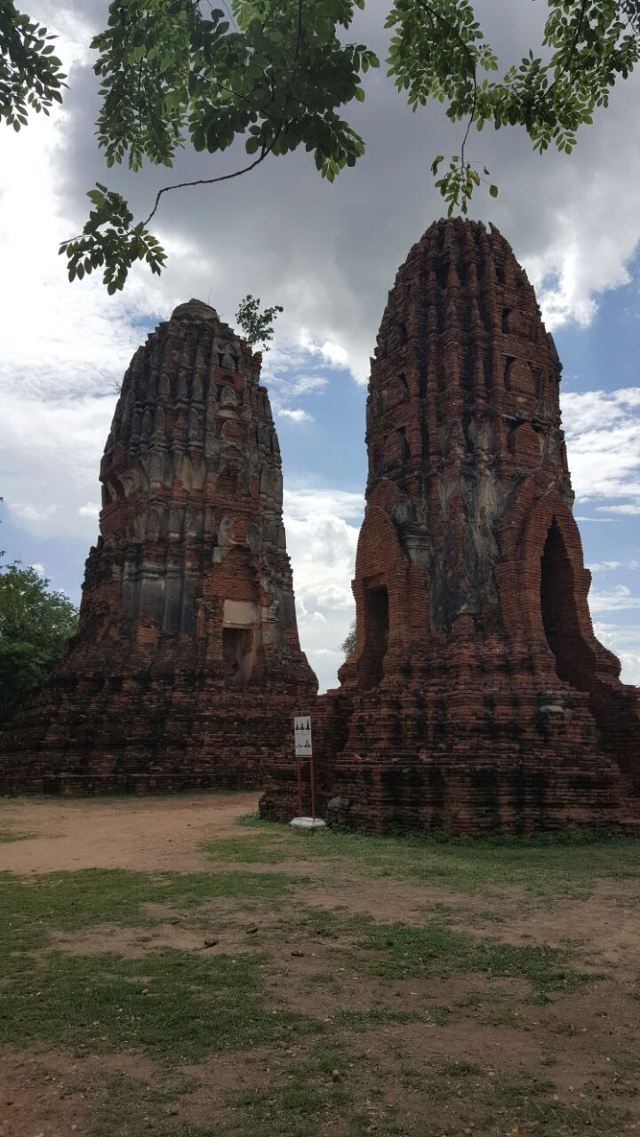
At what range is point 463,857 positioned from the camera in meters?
9.38

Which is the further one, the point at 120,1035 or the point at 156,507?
the point at 156,507

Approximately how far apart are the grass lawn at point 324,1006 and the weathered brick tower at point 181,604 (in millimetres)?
12729

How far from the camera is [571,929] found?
6.25 meters

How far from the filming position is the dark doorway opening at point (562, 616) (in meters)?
13.1

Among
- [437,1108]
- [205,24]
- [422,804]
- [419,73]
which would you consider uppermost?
[419,73]

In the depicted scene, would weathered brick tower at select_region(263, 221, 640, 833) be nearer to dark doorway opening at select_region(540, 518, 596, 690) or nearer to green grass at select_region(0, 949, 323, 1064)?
dark doorway opening at select_region(540, 518, 596, 690)

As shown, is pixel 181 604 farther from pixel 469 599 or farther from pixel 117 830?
pixel 469 599

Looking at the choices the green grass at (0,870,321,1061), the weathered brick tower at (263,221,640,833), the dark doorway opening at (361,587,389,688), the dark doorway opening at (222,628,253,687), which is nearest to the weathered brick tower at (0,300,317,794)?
the dark doorway opening at (222,628,253,687)

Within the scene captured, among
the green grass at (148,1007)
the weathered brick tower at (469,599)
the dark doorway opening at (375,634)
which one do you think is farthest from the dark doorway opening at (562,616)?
the green grass at (148,1007)

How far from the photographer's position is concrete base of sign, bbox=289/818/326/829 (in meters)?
11.6

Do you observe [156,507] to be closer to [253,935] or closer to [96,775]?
[96,775]

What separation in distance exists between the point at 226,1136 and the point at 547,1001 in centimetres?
230

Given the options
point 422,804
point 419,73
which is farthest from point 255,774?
point 419,73

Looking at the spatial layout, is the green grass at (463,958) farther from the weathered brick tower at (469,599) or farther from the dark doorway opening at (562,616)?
the dark doorway opening at (562,616)
